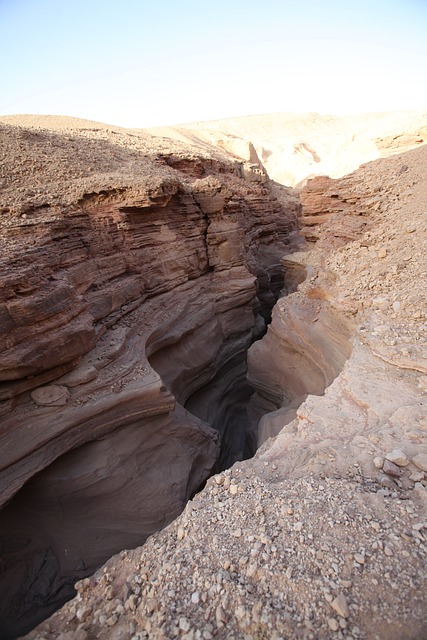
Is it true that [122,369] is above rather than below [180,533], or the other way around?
→ above

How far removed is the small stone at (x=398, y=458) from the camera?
128 inches

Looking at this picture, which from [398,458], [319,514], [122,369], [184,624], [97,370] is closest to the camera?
[184,624]

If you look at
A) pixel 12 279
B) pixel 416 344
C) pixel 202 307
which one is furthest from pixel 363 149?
pixel 12 279

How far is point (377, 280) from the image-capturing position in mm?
6570

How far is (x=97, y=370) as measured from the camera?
19.9 ft

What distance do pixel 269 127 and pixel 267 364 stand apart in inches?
2091

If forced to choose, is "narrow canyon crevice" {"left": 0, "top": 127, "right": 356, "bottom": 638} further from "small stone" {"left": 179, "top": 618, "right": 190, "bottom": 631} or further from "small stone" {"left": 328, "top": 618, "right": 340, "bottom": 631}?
"small stone" {"left": 328, "top": 618, "right": 340, "bottom": 631}

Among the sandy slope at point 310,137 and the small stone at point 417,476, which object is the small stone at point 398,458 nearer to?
the small stone at point 417,476

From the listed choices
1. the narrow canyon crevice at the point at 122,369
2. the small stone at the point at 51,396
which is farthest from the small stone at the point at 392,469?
the small stone at the point at 51,396

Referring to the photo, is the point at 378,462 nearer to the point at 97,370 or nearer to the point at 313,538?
the point at 313,538

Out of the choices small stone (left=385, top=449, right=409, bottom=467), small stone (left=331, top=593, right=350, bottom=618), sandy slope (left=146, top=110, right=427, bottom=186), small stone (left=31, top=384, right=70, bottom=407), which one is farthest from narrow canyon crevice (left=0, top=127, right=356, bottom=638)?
sandy slope (left=146, top=110, right=427, bottom=186)

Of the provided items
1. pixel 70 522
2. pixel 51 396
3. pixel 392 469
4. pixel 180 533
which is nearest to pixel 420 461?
pixel 392 469

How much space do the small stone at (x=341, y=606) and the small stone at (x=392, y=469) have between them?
1226 millimetres

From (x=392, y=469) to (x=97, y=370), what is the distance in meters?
4.74
